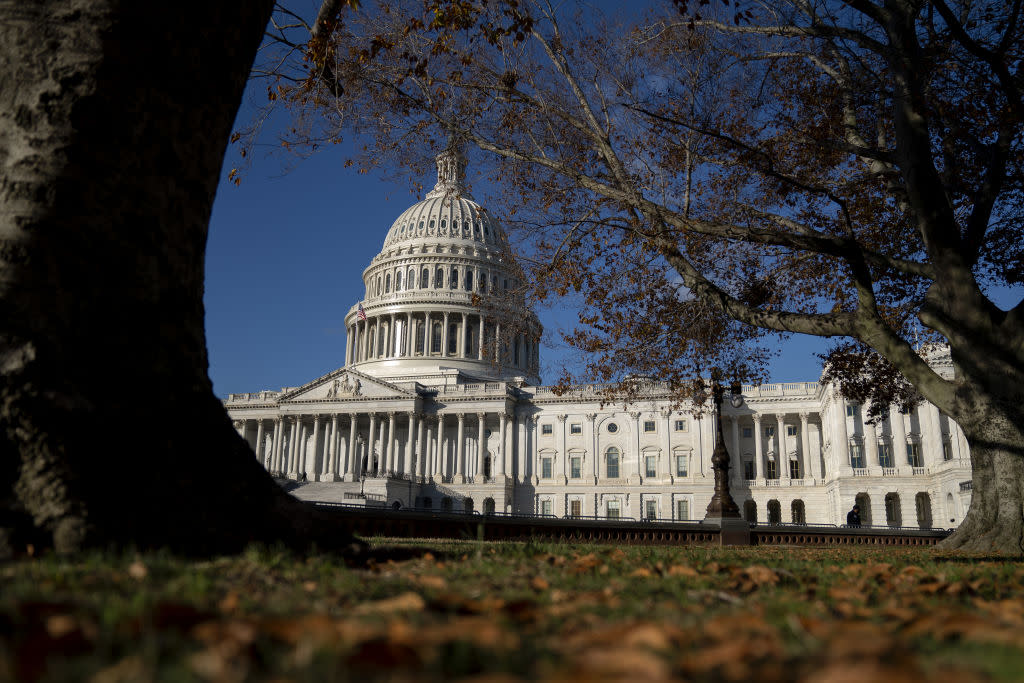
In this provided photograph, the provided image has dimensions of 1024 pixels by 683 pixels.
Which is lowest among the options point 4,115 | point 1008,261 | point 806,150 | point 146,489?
point 146,489

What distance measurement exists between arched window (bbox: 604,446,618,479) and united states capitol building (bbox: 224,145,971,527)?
0.48 ft

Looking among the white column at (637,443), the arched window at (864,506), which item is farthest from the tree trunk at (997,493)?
the white column at (637,443)

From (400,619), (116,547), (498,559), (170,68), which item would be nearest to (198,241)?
(170,68)

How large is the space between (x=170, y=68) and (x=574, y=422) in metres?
74.4

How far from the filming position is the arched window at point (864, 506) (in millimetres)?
64688

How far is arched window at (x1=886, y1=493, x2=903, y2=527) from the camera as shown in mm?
63594

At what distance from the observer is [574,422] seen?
78.6m

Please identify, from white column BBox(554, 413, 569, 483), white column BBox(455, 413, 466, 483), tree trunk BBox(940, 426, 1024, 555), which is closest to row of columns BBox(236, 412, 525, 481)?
white column BBox(455, 413, 466, 483)

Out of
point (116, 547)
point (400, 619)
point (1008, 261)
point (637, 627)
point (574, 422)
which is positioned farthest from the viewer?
point (574, 422)

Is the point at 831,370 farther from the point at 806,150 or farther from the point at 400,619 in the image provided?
the point at 400,619

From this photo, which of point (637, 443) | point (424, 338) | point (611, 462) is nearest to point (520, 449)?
point (611, 462)

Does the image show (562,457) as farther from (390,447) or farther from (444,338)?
(444,338)

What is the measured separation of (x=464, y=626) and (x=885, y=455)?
229 ft

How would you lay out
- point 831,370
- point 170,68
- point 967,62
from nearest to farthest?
point 170,68 → point 967,62 → point 831,370
